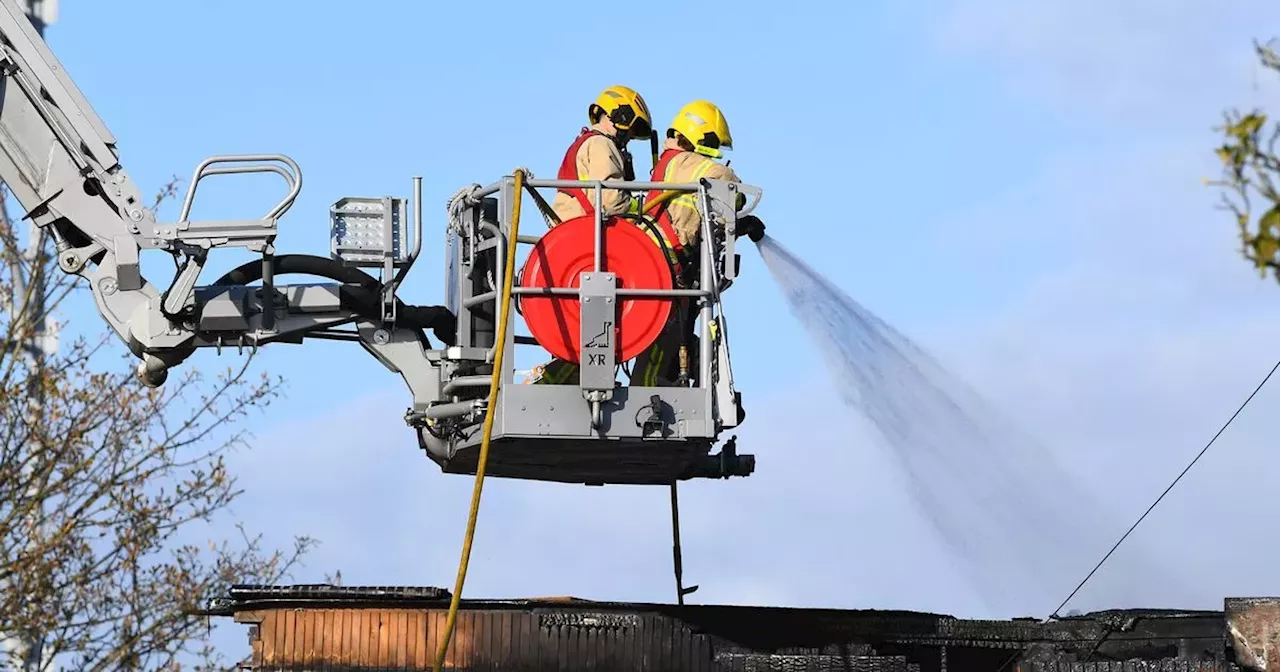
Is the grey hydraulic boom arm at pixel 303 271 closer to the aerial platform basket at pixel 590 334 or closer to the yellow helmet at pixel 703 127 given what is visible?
the aerial platform basket at pixel 590 334

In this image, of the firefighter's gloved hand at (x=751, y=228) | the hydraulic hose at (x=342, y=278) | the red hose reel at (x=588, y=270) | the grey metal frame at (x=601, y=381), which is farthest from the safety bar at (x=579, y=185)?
the hydraulic hose at (x=342, y=278)

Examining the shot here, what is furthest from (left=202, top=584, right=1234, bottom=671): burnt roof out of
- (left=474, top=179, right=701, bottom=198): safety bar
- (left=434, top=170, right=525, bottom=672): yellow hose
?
(left=474, top=179, right=701, bottom=198): safety bar

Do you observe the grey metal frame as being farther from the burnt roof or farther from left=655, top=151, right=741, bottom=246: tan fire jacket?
the burnt roof

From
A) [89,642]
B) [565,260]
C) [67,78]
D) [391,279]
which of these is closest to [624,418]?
[565,260]

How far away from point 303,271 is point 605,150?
220 cm

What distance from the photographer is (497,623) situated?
1380cm

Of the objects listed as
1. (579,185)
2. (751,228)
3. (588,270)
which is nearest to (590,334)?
(588,270)

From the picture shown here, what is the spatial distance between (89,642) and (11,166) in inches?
354

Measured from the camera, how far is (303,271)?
14.0m

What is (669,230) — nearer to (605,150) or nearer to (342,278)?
(605,150)

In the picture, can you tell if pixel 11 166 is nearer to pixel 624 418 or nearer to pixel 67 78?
pixel 67 78

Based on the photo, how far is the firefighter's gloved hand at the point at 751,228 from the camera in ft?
46.1

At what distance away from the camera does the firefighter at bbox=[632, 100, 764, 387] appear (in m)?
13.7

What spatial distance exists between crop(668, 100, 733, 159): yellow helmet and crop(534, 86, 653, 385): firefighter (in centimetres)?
31
